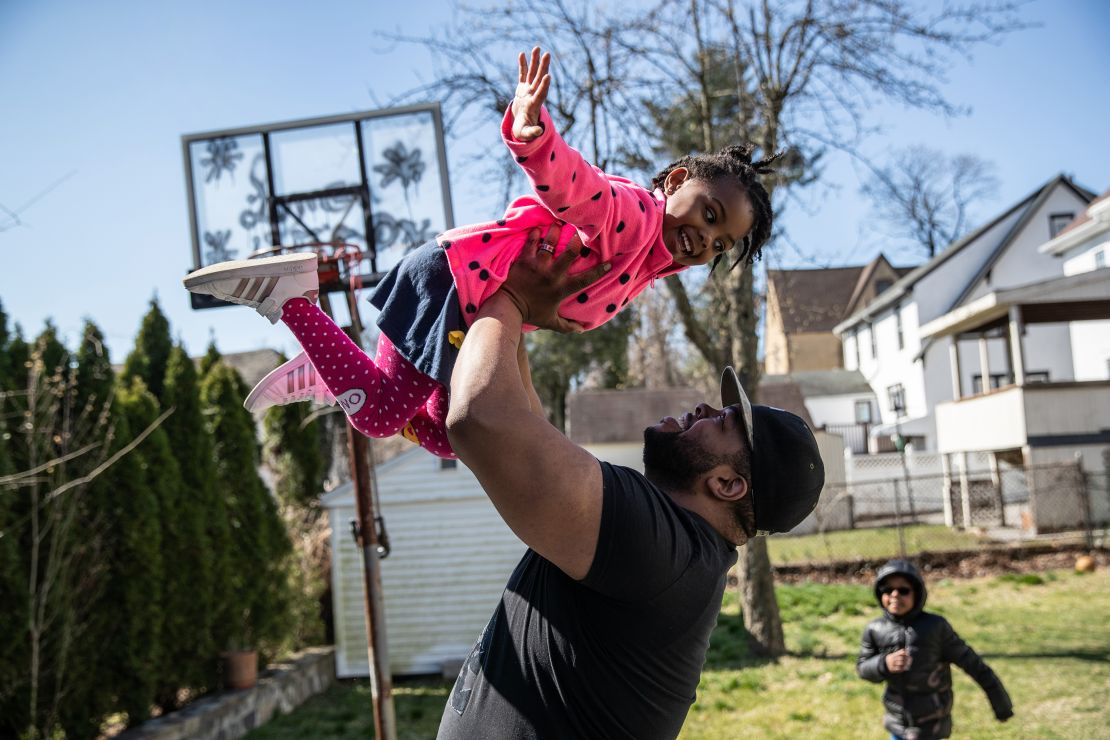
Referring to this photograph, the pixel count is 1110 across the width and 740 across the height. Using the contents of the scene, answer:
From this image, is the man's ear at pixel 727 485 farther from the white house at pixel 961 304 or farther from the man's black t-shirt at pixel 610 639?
the white house at pixel 961 304

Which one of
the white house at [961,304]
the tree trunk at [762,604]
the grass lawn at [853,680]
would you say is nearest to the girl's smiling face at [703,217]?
the grass lawn at [853,680]

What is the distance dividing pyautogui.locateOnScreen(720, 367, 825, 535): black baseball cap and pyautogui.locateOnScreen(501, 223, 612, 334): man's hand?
1.40ft

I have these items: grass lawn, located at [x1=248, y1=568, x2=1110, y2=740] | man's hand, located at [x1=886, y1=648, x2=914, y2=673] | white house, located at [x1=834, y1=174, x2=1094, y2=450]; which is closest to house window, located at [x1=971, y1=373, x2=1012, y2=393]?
white house, located at [x1=834, y1=174, x2=1094, y2=450]

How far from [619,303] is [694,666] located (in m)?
0.92

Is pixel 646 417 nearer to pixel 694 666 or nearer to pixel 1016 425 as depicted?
pixel 1016 425

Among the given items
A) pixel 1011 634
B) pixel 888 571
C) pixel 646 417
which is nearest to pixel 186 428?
pixel 888 571

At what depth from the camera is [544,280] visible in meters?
1.92

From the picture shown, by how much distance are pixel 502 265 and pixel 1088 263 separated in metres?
20.3

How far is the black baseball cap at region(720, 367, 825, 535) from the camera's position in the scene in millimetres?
1736

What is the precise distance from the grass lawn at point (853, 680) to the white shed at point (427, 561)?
1.87 feet

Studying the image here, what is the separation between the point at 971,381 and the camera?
82.9 ft

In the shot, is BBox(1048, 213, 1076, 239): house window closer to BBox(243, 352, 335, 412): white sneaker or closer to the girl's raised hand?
BBox(243, 352, 335, 412): white sneaker

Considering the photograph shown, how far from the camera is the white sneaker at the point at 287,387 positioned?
2436 mm

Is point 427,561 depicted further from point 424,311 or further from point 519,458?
point 519,458
